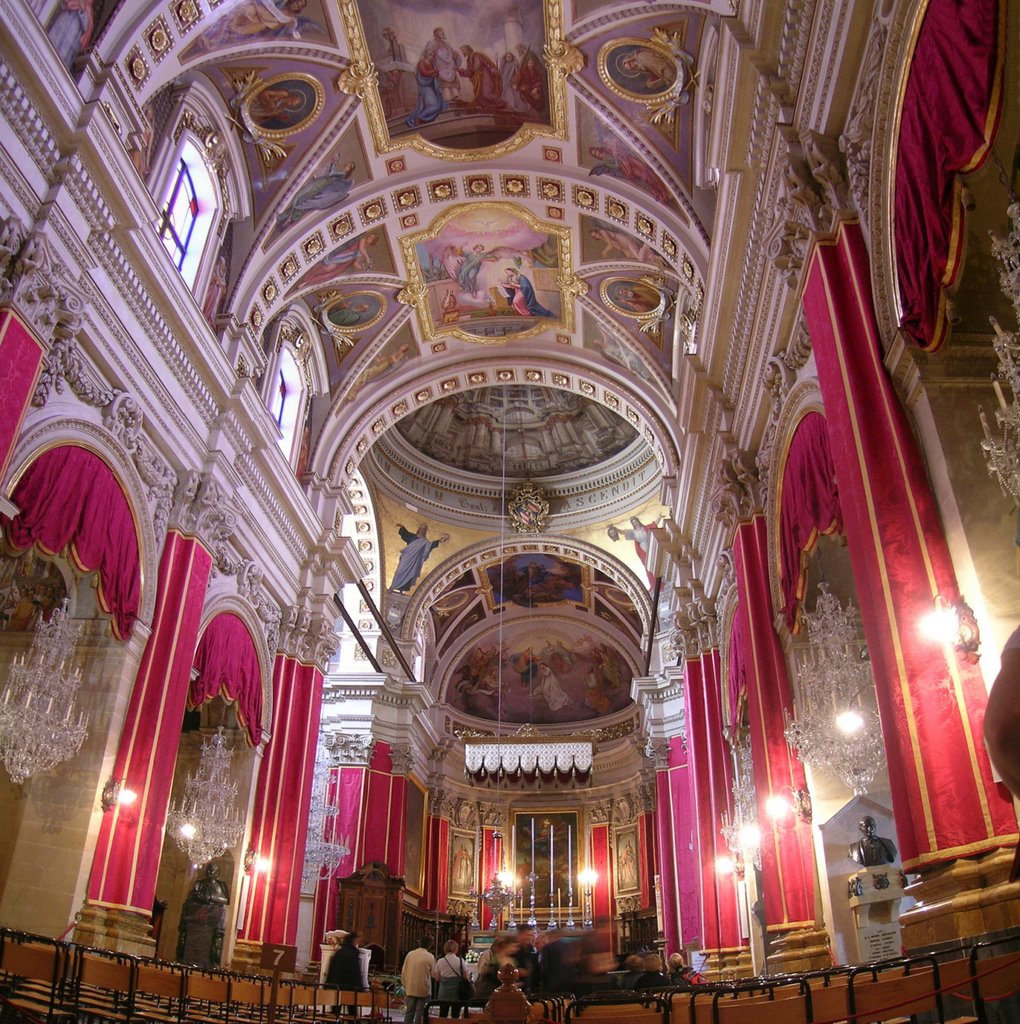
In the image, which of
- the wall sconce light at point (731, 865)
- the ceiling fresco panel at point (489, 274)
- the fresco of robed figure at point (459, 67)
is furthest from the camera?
the ceiling fresco panel at point (489, 274)

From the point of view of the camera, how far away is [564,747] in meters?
28.9

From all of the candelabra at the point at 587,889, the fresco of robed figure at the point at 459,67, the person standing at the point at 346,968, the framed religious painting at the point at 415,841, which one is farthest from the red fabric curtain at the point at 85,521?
the candelabra at the point at 587,889

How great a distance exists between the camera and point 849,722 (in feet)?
26.7

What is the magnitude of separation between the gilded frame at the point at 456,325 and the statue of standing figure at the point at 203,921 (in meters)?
10.4

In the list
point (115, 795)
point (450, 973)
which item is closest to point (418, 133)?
point (115, 795)

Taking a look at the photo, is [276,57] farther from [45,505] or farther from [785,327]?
[785,327]

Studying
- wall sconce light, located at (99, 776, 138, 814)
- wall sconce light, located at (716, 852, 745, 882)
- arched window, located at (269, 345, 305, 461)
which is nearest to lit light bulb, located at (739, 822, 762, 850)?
wall sconce light, located at (716, 852, 745, 882)

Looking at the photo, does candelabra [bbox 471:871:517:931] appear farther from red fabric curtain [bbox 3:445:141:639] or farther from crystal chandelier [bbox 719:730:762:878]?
red fabric curtain [bbox 3:445:141:639]

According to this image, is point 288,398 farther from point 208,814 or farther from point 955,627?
point 955,627

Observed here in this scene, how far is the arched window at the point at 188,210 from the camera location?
11.7m

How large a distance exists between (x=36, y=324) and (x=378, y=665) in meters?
15.5

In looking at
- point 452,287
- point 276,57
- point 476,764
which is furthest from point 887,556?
Answer: point 476,764

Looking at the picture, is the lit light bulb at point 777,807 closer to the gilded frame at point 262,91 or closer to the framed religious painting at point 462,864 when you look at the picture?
the gilded frame at point 262,91

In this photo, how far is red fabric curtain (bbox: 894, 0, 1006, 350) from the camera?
5297mm
